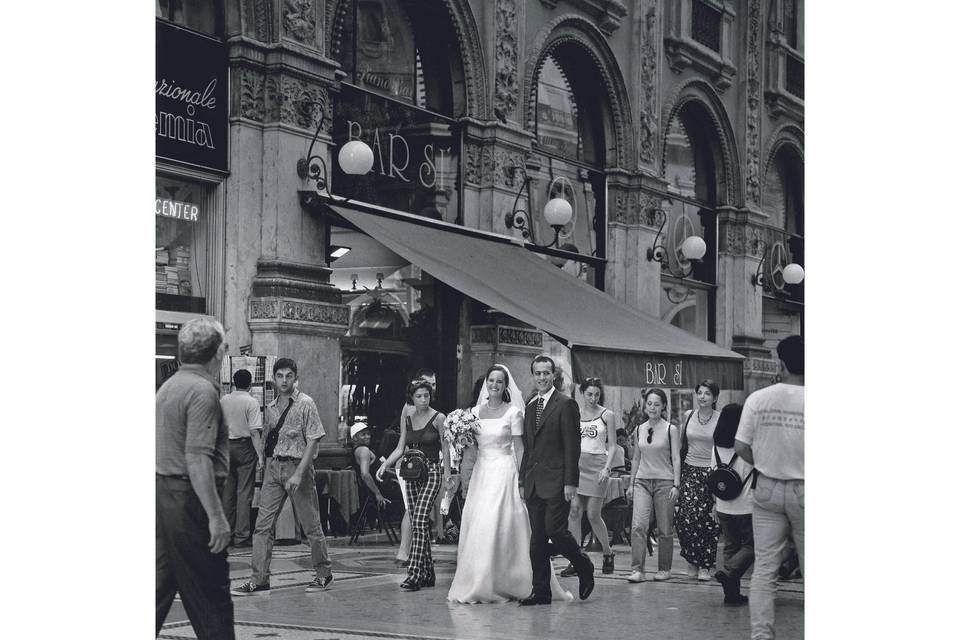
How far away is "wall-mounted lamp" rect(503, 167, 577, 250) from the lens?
46.1 ft

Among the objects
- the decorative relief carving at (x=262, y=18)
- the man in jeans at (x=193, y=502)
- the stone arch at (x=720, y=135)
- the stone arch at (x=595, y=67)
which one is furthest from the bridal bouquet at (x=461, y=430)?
the stone arch at (x=595, y=67)

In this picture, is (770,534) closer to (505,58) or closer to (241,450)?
(241,450)

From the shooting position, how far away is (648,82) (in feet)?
45.5

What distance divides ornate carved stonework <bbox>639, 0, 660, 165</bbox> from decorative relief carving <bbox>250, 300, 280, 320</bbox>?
12.0ft

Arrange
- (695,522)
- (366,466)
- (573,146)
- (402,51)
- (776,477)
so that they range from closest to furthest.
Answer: (776,477) < (695,522) < (366,466) < (402,51) < (573,146)

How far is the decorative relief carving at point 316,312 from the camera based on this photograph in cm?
1127

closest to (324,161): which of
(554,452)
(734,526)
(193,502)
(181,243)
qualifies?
(181,243)

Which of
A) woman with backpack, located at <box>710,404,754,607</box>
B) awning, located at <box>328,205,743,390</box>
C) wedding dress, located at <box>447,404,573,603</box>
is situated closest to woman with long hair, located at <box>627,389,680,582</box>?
awning, located at <box>328,205,743,390</box>

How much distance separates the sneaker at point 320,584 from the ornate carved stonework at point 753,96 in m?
3.58

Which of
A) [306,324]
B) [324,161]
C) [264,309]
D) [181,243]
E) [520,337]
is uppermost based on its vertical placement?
[324,161]

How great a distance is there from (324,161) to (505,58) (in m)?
3.28
